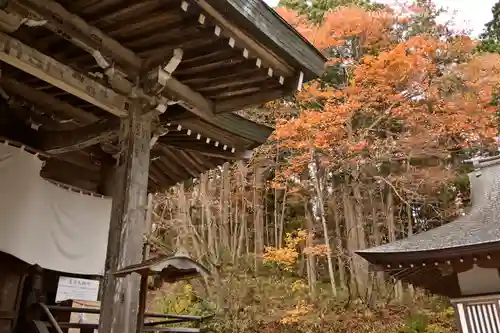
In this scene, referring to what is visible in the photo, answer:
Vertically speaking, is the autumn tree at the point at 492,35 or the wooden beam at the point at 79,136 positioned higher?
the autumn tree at the point at 492,35

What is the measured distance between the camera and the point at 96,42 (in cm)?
345

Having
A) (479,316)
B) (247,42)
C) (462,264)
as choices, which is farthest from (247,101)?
(479,316)

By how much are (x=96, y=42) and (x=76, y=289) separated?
3.19 m

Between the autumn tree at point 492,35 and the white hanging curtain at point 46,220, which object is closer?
the white hanging curtain at point 46,220

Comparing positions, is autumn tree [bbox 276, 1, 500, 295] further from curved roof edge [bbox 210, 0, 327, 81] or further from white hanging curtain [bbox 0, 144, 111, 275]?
curved roof edge [bbox 210, 0, 327, 81]

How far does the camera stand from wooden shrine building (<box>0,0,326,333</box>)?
3221 mm

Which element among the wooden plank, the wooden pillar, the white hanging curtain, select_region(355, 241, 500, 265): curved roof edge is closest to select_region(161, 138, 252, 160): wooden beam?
the wooden pillar

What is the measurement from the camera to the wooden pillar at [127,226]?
3213 mm

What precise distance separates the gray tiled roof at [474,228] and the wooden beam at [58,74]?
143 inches

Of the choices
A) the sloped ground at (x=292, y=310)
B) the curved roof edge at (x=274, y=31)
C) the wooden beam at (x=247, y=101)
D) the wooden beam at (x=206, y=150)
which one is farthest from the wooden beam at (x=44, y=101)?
the sloped ground at (x=292, y=310)

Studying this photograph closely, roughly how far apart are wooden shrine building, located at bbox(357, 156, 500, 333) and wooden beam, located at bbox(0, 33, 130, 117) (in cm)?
382

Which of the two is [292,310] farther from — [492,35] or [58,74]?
[492,35]

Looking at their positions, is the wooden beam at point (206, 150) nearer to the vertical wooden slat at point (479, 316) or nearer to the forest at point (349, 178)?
the vertical wooden slat at point (479, 316)

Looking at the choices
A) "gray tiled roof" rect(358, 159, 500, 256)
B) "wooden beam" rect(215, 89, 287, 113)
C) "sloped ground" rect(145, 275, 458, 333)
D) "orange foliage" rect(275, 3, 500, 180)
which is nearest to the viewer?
"wooden beam" rect(215, 89, 287, 113)
